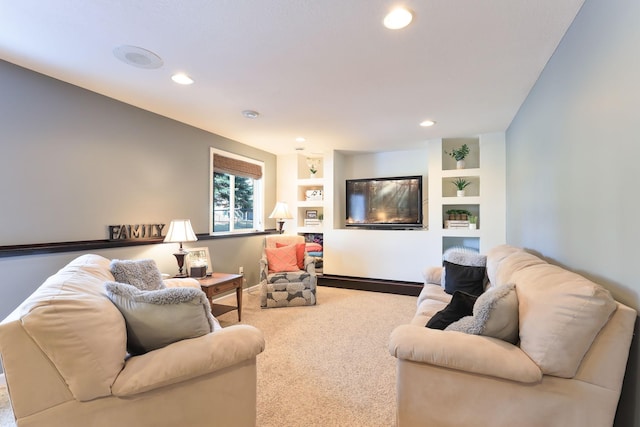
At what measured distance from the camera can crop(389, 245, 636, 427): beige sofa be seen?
1149mm

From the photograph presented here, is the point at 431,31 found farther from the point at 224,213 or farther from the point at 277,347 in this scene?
the point at 224,213

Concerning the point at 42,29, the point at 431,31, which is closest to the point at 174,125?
the point at 42,29

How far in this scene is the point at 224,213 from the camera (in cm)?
437

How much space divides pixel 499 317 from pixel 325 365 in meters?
1.43

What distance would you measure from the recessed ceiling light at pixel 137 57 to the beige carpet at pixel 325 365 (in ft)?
7.80

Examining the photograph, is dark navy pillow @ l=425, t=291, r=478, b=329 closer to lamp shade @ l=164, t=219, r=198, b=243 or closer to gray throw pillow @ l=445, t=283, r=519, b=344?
gray throw pillow @ l=445, t=283, r=519, b=344

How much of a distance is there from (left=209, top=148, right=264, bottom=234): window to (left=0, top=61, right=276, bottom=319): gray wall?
336mm

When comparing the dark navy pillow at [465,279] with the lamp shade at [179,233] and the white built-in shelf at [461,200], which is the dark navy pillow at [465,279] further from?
the lamp shade at [179,233]

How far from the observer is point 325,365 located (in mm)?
2318

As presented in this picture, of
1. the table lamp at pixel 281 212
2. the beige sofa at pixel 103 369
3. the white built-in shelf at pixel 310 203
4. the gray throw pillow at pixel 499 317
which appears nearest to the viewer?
the beige sofa at pixel 103 369

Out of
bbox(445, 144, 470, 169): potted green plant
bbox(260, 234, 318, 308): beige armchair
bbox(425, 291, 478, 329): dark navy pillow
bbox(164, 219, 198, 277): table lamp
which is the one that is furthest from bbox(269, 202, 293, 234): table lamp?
bbox(425, 291, 478, 329): dark navy pillow

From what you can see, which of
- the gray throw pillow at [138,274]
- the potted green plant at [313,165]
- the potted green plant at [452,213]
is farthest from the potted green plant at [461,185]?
the gray throw pillow at [138,274]

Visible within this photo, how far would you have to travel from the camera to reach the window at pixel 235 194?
416 centimetres

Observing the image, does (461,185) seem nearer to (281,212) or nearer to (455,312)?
(281,212)
